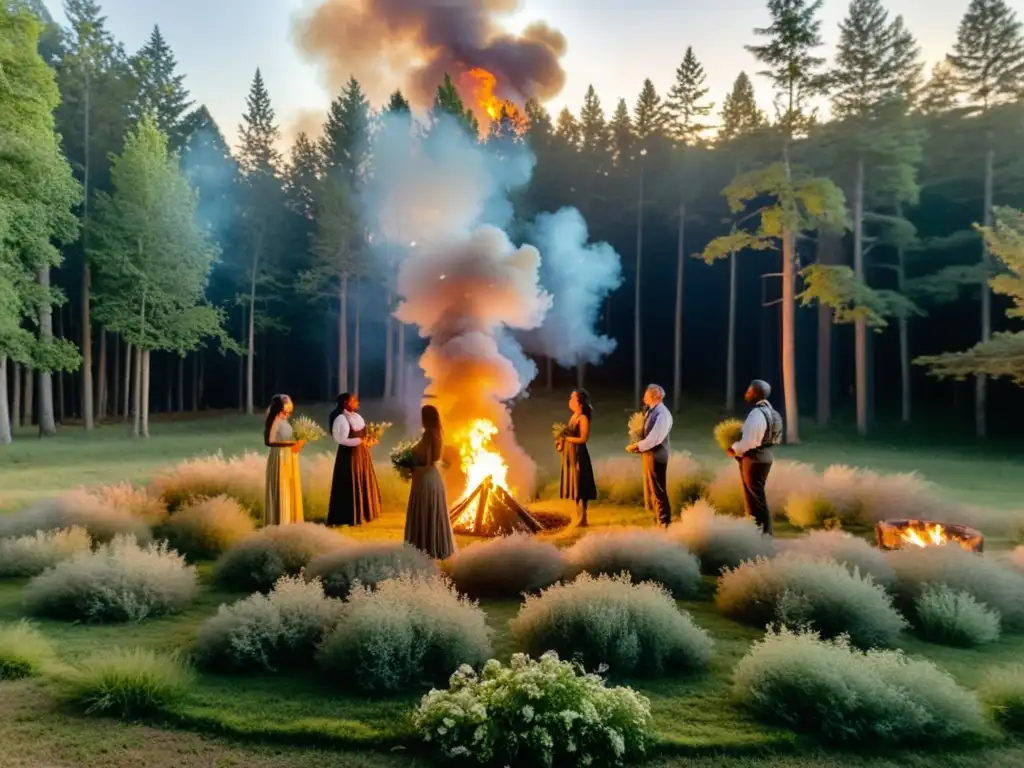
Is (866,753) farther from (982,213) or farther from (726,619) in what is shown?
(982,213)

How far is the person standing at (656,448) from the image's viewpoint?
12391mm

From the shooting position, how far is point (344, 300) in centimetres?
3628

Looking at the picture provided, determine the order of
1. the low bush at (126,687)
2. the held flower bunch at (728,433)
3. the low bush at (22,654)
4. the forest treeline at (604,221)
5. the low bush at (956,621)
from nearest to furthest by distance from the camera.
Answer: the low bush at (126,687), the low bush at (22,654), the low bush at (956,621), the held flower bunch at (728,433), the forest treeline at (604,221)

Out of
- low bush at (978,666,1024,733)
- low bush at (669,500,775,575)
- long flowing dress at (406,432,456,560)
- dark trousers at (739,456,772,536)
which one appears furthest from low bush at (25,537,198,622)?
low bush at (978,666,1024,733)


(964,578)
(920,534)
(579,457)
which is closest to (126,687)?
(964,578)

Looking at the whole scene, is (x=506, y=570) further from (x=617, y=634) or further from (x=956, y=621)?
(x=956, y=621)

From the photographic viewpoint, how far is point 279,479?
11852 millimetres

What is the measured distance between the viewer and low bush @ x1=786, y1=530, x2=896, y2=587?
848 centimetres

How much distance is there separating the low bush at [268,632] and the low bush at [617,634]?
1834mm

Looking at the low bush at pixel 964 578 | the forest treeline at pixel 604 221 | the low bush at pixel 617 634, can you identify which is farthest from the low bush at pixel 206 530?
the forest treeline at pixel 604 221

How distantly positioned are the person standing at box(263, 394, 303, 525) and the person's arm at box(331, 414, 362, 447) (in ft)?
3.40

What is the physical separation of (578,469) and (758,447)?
3.57 m

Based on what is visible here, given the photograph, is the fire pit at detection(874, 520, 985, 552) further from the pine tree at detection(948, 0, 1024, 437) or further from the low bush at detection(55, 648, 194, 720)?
the pine tree at detection(948, 0, 1024, 437)

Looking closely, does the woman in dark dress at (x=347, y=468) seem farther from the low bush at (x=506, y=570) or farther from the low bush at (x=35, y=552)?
the low bush at (x=506, y=570)
